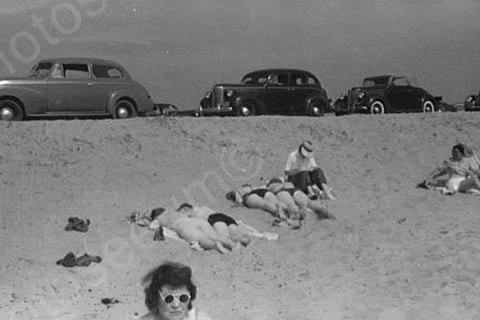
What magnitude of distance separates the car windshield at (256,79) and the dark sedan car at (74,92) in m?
3.39

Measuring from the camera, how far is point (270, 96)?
945 inches

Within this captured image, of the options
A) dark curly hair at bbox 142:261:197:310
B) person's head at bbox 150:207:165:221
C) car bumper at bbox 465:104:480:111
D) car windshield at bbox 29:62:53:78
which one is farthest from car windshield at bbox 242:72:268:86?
dark curly hair at bbox 142:261:197:310

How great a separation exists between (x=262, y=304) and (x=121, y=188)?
5.80 metres

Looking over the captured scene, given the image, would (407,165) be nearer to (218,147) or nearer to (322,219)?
(218,147)

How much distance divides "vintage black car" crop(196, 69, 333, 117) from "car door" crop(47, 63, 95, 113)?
3.77 metres

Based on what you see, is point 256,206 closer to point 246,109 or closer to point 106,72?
point 106,72

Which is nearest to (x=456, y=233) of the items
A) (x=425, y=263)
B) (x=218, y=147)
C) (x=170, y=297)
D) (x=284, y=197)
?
(x=425, y=263)

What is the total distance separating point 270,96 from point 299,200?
32.4ft

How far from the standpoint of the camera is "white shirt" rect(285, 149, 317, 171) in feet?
50.3

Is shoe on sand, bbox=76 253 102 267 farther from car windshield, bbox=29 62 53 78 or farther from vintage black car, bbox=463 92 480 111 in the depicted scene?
vintage black car, bbox=463 92 480 111

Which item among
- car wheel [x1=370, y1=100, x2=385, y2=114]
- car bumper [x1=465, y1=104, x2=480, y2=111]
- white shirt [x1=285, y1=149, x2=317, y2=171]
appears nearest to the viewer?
white shirt [x1=285, y1=149, x2=317, y2=171]

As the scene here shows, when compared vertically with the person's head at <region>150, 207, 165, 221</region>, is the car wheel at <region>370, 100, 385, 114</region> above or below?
above

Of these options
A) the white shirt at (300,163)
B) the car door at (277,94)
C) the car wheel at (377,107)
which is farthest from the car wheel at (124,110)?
the car wheel at (377,107)

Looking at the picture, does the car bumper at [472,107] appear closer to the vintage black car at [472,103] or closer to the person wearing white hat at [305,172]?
the vintage black car at [472,103]
